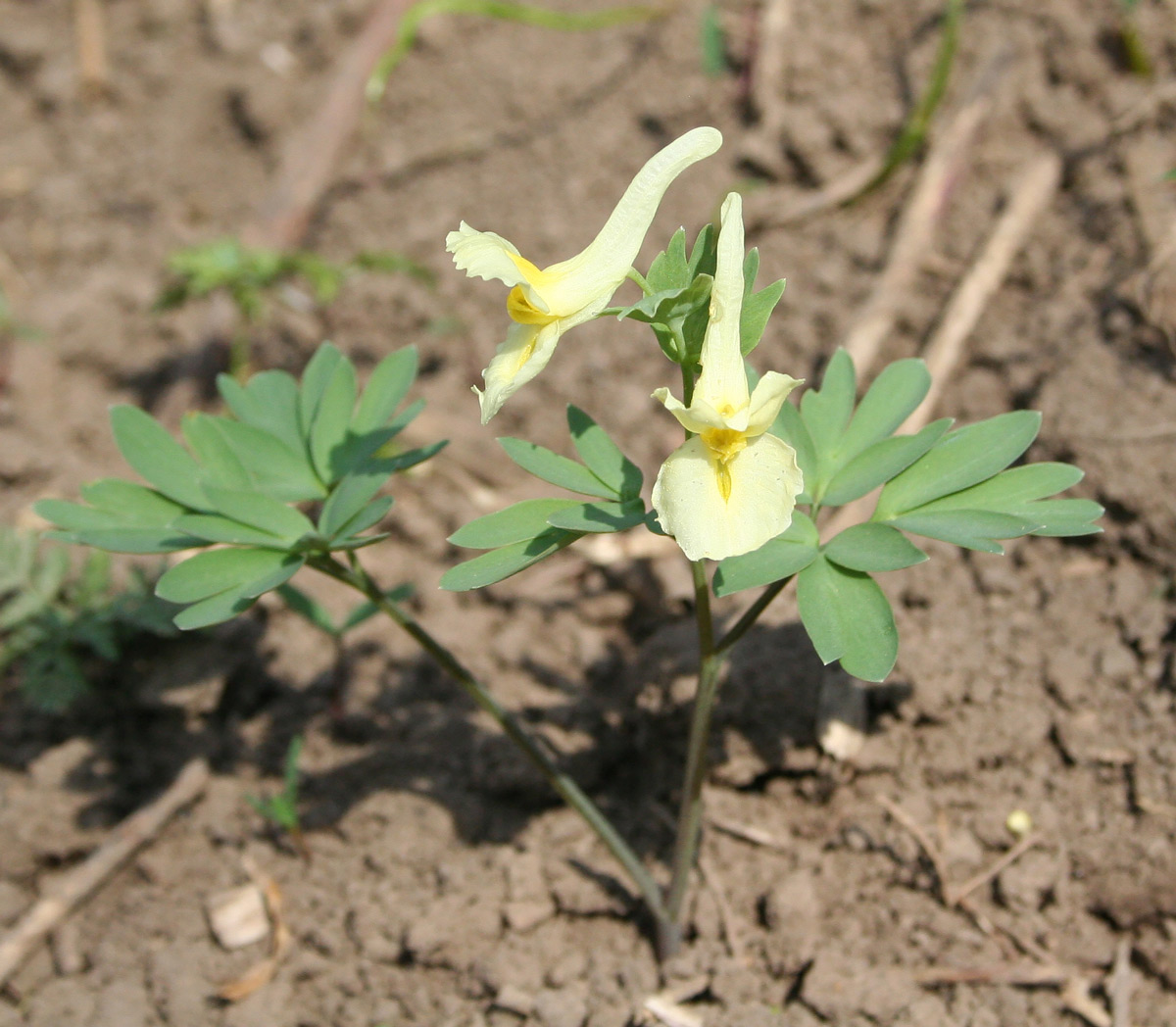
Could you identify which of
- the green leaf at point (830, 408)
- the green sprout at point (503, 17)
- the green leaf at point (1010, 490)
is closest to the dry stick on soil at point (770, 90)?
the green sprout at point (503, 17)

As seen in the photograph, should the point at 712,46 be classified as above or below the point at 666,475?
above

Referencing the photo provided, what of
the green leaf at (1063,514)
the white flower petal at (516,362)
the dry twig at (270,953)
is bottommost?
the dry twig at (270,953)

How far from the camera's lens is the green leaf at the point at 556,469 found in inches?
72.6

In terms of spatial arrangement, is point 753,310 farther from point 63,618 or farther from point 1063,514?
point 63,618

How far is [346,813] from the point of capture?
2848 mm

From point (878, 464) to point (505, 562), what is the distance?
0.71 metres

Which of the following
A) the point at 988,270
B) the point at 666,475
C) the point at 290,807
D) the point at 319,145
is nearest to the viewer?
the point at 666,475

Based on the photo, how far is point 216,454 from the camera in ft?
7.15

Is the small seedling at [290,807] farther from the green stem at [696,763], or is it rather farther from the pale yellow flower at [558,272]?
the pale yellow flower at [558,272]

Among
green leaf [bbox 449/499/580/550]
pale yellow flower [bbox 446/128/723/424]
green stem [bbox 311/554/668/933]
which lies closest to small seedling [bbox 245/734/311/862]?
green stem [bbox 311/554/668/933]

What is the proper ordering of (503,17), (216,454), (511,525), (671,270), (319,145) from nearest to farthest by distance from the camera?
(671,270), (511,525), (216,454), (503,17), (319,145)

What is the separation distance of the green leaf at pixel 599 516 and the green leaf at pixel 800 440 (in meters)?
0.32

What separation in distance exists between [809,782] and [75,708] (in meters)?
2.21

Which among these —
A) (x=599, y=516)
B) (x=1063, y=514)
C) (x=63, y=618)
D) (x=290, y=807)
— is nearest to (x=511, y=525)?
(x=599, y=516)
